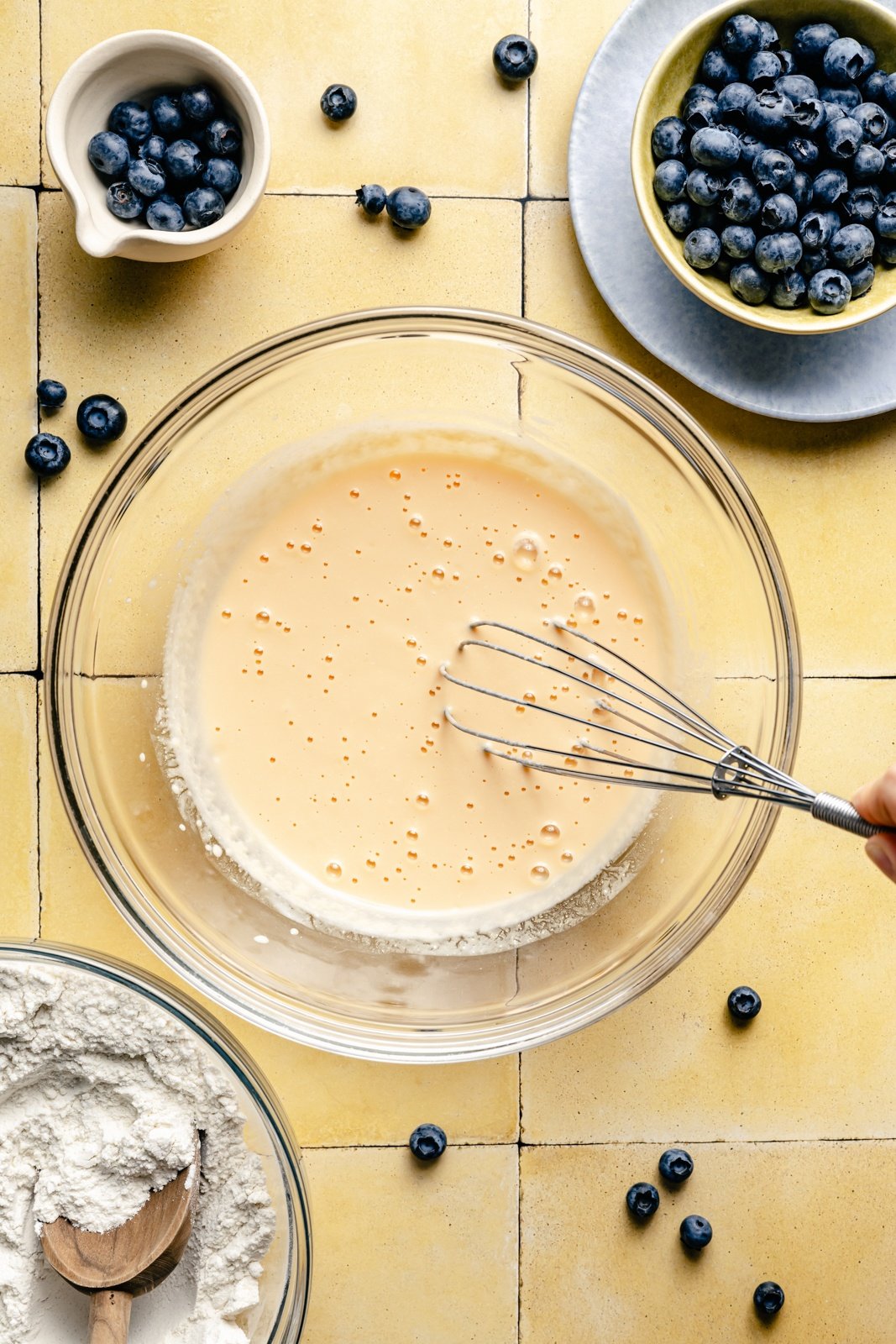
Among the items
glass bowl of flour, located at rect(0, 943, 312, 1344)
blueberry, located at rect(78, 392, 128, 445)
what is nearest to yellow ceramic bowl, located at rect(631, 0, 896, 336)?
blueberry, located at rect(78, 392, 128, 445)

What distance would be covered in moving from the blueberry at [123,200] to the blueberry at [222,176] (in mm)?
78

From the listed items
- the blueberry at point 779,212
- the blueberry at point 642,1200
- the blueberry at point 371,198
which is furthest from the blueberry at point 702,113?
the blueberry at point 642,1200

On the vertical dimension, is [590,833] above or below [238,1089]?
above

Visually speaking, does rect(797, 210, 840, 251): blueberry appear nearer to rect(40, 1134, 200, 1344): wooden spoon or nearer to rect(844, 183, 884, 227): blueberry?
rect(844, 183, 884, 227): blueberry

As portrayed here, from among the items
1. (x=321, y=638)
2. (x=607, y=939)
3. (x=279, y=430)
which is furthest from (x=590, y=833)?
(x=279, y=430)

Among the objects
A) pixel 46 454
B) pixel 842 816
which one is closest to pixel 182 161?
pixel 46 454

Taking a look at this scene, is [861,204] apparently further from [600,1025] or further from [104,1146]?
[104,1146]

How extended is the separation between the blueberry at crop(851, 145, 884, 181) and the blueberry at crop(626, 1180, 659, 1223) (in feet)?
3.86

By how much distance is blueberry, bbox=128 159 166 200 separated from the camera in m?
1.19

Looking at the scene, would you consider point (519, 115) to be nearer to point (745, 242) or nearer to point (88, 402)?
point (745, 242)

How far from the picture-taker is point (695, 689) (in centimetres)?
122

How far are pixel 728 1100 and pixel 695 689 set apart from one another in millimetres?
518

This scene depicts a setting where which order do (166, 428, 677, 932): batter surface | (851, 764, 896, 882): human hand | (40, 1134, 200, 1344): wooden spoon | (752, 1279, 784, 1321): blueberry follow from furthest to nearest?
(752, 1279, 784, 1321): blueberry, (166, 428, 677, 932): batter surface, (40, 1134, 200, 1344): wooden spoon, (851, 764, 896, 882): human hand

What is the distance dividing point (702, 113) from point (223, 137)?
52 centimetres
